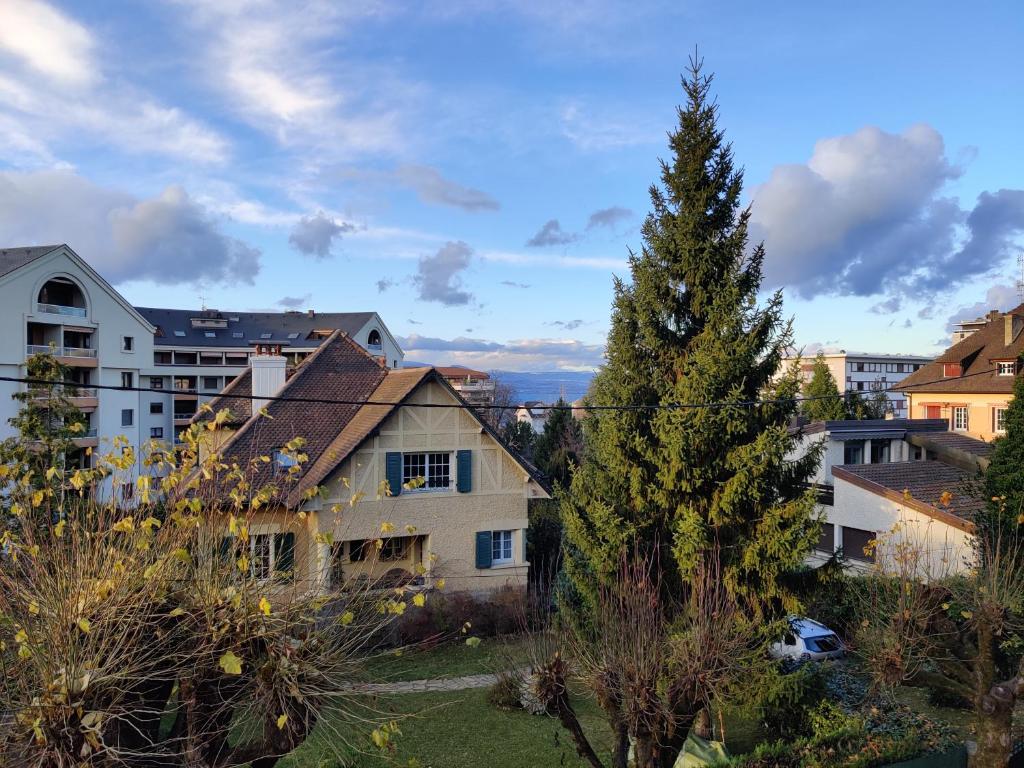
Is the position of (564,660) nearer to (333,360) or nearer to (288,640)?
(288,640)

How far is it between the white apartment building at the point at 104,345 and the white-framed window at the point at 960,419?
1442 inches

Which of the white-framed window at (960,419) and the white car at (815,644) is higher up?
the white-framed window at (960,419)

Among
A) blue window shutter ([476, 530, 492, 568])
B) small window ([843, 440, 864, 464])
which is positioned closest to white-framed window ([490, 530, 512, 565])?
blue window shutter ([476, 530, 492, 568])

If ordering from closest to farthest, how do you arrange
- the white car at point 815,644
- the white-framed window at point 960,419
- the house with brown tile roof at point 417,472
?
the white car at point 815,644 < the house with brown tile roof at point 417,472 < the white-framed window at point 960,419

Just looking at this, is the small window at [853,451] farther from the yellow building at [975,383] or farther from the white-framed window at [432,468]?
the white-framed window at [432,468]

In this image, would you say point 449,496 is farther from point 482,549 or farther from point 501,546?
point 501,546

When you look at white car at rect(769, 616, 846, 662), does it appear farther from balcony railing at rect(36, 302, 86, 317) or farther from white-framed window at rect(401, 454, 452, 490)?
balcony railing at rect(36, 302, 86, 317)

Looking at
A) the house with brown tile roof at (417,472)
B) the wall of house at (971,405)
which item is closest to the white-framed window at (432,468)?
the house with brown tile roof at (417,472)

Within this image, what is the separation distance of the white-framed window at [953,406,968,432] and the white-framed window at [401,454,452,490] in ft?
99.7

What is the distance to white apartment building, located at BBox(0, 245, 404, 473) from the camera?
41.2 metres

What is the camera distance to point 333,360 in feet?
85.3

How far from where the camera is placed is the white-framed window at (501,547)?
2305 cm

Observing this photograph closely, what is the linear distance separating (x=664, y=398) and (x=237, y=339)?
65.1 metres

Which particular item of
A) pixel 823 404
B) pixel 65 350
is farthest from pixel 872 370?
pixel 65 350
